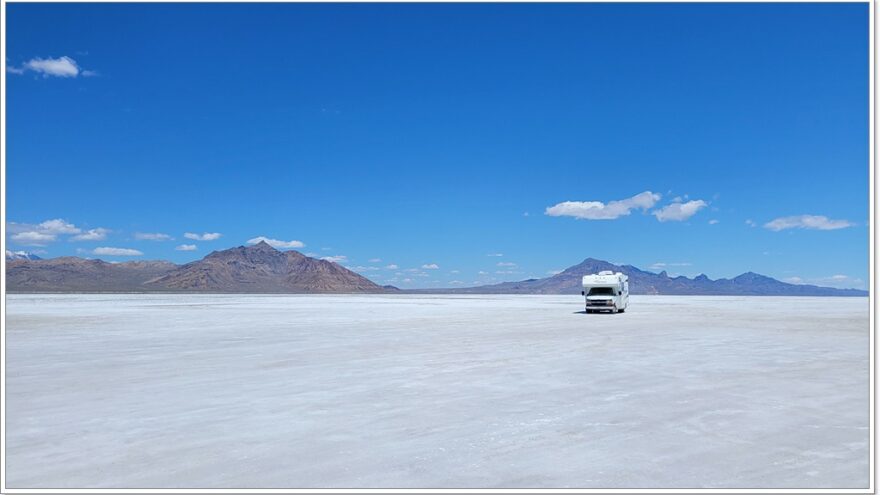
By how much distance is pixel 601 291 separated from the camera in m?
44.5

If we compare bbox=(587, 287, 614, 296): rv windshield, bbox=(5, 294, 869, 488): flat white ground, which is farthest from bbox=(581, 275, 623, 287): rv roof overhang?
bbox=(5, 294, 869, 488): flat white ground

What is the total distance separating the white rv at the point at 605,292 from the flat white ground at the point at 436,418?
25.0m

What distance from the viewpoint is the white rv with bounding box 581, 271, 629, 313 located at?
4372 centimetres

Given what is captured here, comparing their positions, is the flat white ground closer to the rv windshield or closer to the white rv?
the white rv

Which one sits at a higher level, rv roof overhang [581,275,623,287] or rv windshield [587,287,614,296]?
rv roof overhang [581,275,623,287]

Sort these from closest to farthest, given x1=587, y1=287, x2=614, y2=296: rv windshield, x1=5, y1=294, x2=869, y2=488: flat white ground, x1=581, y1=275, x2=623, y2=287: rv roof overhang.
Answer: x1=5, y1=294, x2=869, y2=488: flat white ground, x1=587, y1=287, x2=614, y2=296: rv windshield, x1=581, y1=275, x2=623, y2=287: rv roof overhang

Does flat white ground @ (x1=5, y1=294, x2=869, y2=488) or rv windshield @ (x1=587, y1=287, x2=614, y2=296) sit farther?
rv windshield @ (x1=587, y1=287, x2=614, y2=296)

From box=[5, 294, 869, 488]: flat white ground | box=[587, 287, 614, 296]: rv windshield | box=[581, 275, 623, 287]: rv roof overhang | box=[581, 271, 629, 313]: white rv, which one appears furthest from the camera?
box=[581, 275, 623, 287]: rv roof overhang

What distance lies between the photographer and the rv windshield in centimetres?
4416

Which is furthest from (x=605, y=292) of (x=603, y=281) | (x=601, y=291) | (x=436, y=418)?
(x=436, y=418)

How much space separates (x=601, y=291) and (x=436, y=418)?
3692cm

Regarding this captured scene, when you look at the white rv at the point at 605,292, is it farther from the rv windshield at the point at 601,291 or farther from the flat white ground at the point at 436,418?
the flat white ground at the point at 436,418

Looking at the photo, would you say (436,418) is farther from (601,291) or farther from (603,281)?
(603,281)

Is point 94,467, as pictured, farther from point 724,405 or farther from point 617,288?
point 617,288
